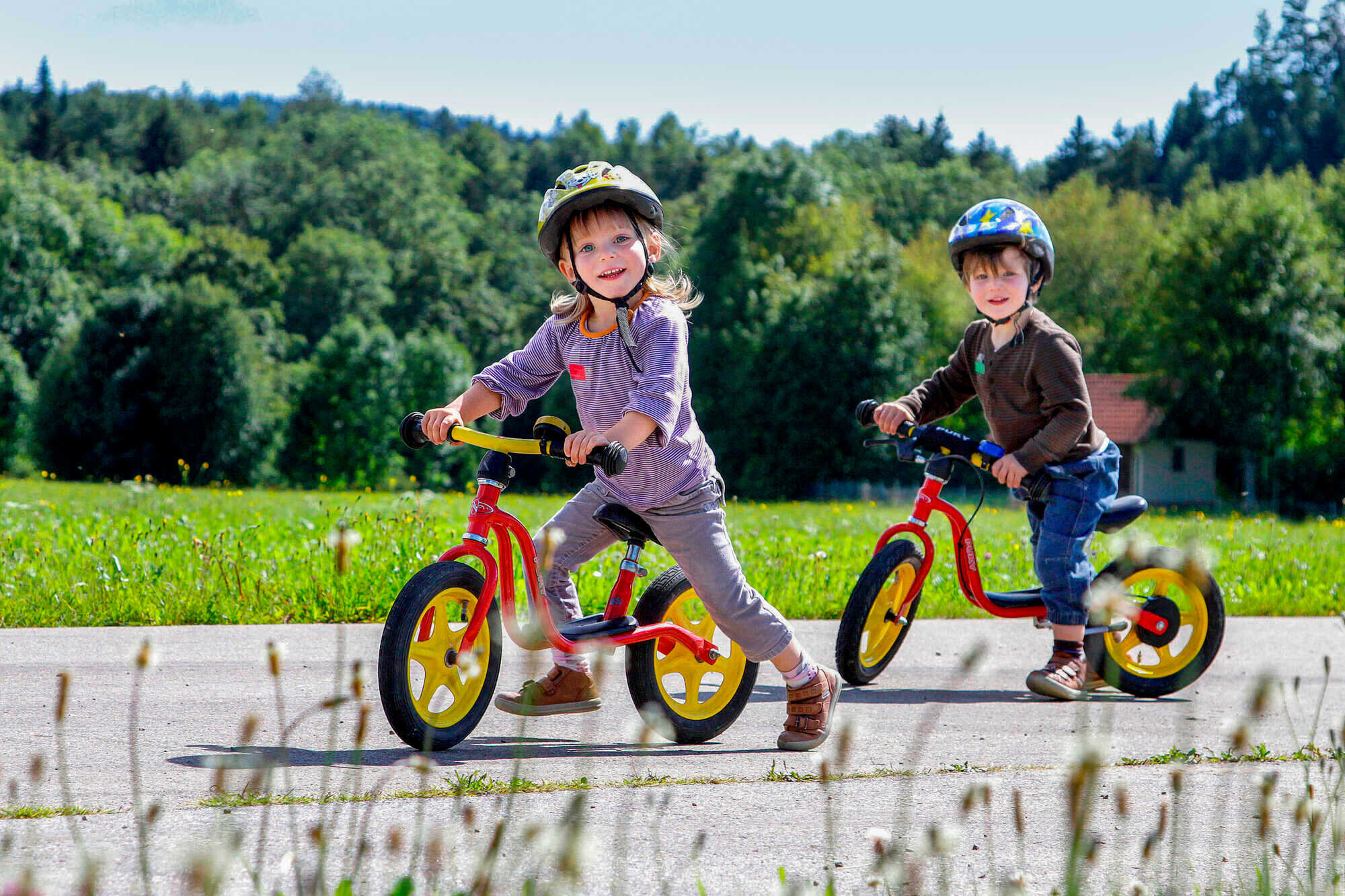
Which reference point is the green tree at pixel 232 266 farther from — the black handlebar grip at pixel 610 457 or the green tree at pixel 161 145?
the black handlebar grip at pixel 610 457

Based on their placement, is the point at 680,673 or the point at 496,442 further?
the point at 680,673

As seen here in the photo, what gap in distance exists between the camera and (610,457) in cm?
381

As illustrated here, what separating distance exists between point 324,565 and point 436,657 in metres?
3.58

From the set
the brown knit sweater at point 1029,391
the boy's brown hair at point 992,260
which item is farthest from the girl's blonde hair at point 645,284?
the boy's brown hair at point 992,260

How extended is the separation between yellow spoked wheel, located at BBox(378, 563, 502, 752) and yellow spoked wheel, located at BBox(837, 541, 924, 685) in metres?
1.84

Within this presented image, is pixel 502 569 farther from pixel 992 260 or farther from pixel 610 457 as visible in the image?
pixel 992 260

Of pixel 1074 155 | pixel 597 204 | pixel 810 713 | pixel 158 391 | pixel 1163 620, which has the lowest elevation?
pixel 810 713

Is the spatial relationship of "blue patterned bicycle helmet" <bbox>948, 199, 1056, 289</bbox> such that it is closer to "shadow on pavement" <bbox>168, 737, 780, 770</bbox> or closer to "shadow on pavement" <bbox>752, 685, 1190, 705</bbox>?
"shadow on pavement" <bbox>752, 685, 1190, 705</bbox>

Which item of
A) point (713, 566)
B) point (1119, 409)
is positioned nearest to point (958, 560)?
point (713, 566)

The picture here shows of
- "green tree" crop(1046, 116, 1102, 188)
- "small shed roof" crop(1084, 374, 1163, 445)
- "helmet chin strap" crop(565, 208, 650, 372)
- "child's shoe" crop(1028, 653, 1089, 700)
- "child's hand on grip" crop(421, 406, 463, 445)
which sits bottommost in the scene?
"child's shoe" crop(1028, 653, 1089, 700)

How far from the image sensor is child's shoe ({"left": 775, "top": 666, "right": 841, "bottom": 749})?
4418 mm

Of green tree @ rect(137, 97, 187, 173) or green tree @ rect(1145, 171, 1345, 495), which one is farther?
green tree @ rect(137, 97, 187, 173)

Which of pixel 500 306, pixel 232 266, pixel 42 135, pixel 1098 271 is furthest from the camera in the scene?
pixel 42 135

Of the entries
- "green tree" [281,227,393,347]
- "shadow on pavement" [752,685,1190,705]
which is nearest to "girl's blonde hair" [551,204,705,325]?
"shadow on pavement" [752,685,1190,705]
